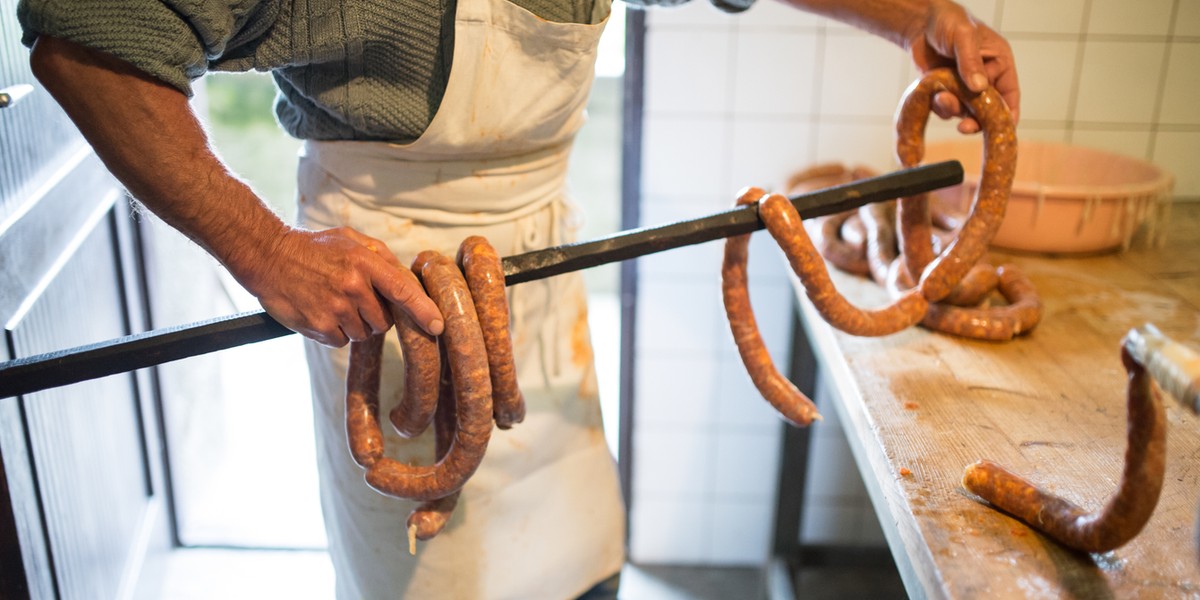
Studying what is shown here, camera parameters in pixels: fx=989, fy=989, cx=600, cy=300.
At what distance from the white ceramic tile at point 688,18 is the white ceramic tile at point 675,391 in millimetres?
749

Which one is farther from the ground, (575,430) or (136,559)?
(575,430)

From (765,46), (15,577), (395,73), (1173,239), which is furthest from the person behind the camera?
(765,46)

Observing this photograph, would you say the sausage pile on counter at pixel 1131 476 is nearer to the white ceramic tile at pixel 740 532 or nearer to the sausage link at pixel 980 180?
the sausage link at pixel 980 180

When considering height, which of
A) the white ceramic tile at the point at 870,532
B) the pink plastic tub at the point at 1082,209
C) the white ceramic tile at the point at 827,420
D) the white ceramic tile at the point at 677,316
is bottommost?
the white ceramic tile at the point at 870,532

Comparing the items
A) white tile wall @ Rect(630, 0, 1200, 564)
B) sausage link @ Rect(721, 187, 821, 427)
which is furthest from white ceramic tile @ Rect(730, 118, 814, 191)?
sausage link @ Rect(721, 187, 821, 427)

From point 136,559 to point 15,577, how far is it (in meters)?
0.77

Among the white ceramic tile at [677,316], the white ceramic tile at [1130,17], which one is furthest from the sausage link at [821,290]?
the white ceramic tile at [1130,17]

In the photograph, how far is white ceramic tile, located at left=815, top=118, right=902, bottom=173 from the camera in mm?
2068

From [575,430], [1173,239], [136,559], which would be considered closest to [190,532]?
[136,559]

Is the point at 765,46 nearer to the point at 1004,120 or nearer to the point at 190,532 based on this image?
the point at 1004,120

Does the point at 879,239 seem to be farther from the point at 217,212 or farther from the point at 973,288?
the point at 217,212

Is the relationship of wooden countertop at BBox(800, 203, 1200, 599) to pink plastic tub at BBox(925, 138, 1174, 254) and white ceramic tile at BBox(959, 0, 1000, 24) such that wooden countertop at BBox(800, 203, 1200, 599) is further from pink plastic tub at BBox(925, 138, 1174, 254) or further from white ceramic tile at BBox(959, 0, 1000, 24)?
white ceramic tile at BBox(959, 0, 1000, 24)

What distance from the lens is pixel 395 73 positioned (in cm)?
117

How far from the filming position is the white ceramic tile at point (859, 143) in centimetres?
207
